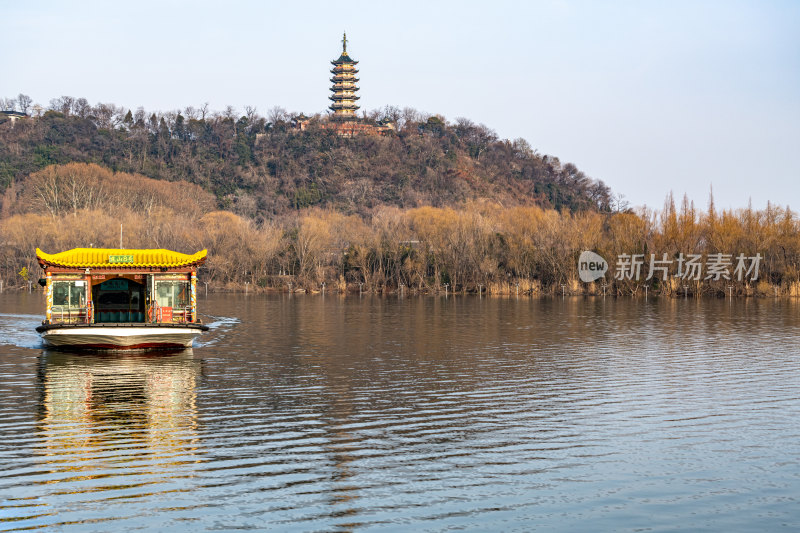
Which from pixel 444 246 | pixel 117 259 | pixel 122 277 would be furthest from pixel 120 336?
pixel 444 246

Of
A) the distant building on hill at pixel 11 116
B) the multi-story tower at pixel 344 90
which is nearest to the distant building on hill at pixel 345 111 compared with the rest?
the multi-story tower at pixel 344 90

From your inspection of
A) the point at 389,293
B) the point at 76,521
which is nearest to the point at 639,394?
the point at 76,521

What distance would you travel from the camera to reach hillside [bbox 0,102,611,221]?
119812mm

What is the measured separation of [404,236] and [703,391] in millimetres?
57251

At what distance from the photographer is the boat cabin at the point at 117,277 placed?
87.1 feet

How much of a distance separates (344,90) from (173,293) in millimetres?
119854

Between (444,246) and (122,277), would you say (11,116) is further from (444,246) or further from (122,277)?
(122,277)

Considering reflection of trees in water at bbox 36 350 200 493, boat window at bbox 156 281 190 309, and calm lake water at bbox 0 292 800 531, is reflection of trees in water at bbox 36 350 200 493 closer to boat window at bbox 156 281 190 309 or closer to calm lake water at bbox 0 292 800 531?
calm lake water at bbox 0 292 800 531

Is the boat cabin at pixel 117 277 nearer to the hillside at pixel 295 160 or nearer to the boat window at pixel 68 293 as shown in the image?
the boat window at pixel 68 293

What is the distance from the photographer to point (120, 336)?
25.2 metres

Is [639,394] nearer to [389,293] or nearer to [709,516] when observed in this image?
[709,516]

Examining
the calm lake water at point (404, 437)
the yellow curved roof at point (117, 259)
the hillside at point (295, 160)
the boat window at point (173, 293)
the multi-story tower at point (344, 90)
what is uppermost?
the multi-story tower at point (344, 90)

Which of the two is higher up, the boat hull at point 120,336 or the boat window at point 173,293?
the boat window at point 173,293

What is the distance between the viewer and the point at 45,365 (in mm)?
23438
